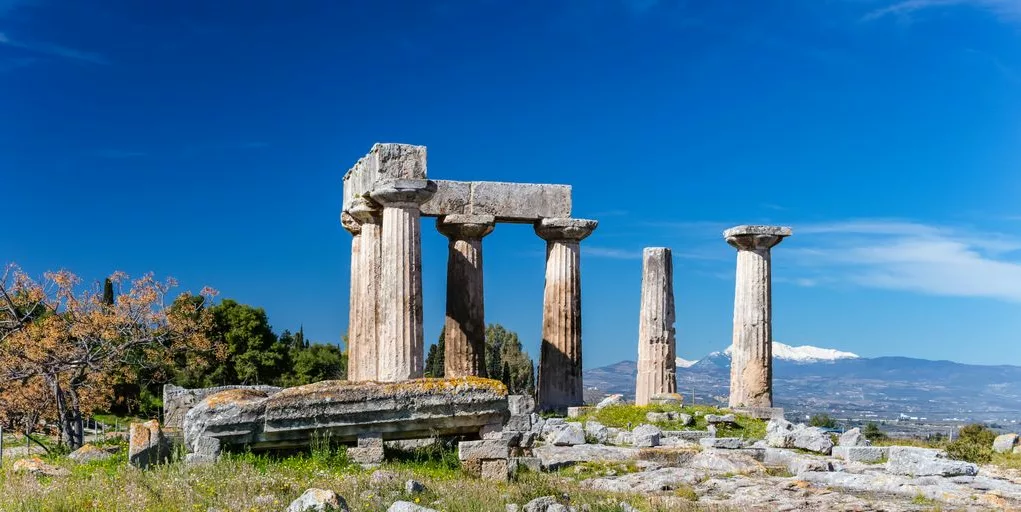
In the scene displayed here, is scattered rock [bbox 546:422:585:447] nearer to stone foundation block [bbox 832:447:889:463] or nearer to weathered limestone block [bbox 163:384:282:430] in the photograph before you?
stone foundation block [bbox 832:447:889:463]

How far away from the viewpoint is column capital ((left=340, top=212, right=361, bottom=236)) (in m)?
34.2

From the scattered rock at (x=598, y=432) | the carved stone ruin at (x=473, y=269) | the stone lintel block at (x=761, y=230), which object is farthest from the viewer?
the stone lintel block at (x=761, y=230)

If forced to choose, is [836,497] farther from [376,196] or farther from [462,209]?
[462,209]

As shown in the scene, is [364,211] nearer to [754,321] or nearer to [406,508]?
[754,321]

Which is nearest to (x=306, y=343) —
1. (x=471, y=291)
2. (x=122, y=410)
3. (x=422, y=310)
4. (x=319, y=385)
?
(x=122, y=410)

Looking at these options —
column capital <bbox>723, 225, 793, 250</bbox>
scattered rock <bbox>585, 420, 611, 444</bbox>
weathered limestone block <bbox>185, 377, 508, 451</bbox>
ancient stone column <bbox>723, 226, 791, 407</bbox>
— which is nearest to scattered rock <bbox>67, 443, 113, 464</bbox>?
weathered limestone block <bbox>185, 377, 508, 451</bbox>

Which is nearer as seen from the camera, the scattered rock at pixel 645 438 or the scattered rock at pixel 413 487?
the scattered rock at pixel 413 487

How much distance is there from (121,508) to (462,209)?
67.9 ft

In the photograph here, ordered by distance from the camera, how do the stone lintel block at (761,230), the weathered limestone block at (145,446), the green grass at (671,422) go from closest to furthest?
the weathered limestone block at (145,446) < the green grass at (671,422) < the stone lintel block at (761,230)

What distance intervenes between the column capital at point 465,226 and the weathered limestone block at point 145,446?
52.2 ft

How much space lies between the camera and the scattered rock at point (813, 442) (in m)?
24.0

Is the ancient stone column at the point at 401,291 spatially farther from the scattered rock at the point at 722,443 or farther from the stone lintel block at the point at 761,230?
the stone lintel block at the point at 761,230

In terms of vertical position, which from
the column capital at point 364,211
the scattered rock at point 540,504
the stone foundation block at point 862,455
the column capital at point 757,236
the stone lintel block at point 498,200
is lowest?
the stone foundation block at point 862,455

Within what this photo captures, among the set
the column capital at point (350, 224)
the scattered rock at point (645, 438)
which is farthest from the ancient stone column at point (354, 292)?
the scattered rock at point (645, 438)
